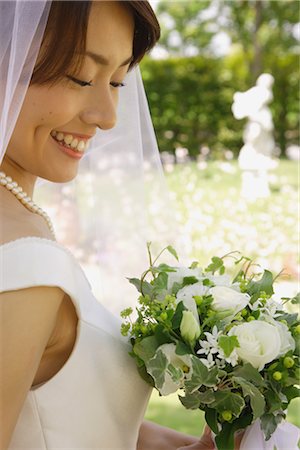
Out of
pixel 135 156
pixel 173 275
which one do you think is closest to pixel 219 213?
pixel 135 156

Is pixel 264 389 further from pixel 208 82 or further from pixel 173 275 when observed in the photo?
pixel 208 82

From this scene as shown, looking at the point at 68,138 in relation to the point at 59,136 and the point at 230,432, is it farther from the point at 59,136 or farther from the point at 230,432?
the point at 230,432

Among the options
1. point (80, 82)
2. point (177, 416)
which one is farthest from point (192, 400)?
point (177, 416)

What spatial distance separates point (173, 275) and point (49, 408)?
18.9 inches

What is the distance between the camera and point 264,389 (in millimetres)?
1768

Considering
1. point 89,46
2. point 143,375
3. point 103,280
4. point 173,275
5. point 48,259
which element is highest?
point 89,46

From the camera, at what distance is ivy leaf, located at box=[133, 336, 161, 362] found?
179 cm

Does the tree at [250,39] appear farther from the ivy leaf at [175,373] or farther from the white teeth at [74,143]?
the ivy leaf at [175,373]

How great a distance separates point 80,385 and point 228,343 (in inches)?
16.3

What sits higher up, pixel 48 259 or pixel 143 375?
pixel 48 259

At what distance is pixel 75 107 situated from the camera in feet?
5.94

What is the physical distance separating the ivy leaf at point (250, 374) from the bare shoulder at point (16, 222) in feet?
1.91

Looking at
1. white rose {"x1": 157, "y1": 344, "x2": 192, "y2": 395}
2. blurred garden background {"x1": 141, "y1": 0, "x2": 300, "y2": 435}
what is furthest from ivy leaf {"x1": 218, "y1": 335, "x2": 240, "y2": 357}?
blurred garden background {"x1": 141, "y1": 0, "x2": 300, "y2": 435}

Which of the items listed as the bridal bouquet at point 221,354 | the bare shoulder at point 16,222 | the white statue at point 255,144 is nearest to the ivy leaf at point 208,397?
the bridal bouquet at point 221,354
